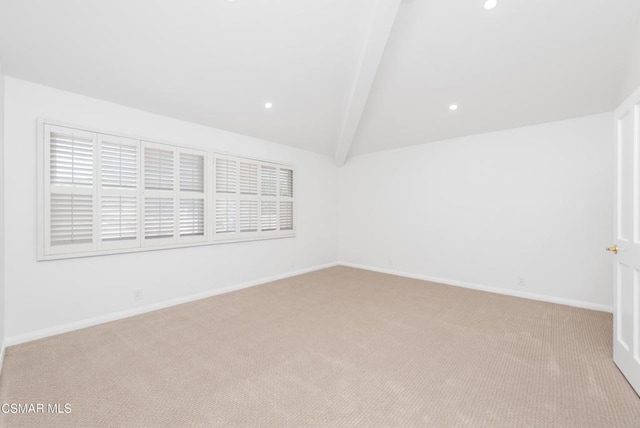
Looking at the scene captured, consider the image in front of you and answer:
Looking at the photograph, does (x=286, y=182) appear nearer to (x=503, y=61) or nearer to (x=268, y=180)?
(x=268, y=180)

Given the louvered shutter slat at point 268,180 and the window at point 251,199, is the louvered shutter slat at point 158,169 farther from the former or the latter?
the louvered shutter slat at point 268,180

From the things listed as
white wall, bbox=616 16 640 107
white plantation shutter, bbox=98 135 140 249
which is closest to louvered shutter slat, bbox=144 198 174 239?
white plantation shutter, bbox=98 135 140 249

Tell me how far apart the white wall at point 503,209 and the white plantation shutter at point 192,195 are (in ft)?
10.4

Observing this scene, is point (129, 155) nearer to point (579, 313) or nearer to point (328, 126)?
point (328, 126)

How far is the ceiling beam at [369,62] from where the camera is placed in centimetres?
238

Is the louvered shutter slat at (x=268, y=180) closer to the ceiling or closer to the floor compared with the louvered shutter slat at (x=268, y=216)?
closer to the ceiling

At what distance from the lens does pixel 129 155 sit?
312cm

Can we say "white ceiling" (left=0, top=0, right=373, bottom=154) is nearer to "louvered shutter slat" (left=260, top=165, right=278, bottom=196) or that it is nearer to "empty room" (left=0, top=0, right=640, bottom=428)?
"empty room" (left=0, top=0, right=640, bottom=428)

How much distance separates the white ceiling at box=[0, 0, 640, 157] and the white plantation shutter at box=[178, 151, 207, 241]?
0.54 metres

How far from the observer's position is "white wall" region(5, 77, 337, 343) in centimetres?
246

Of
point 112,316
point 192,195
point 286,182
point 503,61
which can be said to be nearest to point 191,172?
point 192,195

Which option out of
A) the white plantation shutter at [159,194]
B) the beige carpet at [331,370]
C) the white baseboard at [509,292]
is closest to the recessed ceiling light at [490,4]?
the beige carpet at [331,370]

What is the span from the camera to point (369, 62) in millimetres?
2926

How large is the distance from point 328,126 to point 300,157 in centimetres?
91
